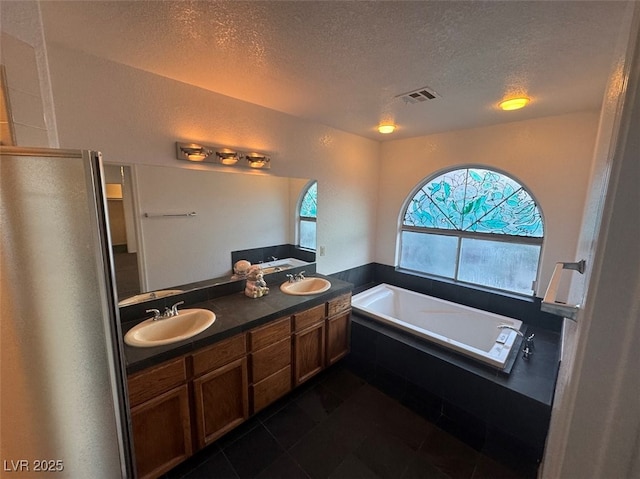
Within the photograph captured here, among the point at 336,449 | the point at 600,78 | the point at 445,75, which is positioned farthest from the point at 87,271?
the point at 600,78

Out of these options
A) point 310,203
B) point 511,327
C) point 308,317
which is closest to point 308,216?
point 310,203

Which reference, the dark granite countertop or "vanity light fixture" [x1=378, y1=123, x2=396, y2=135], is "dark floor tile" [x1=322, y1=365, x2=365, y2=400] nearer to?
the dark granite countertop

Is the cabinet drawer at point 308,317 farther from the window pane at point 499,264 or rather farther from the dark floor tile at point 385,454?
the window pane at point 499,264

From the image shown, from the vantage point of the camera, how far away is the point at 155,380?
4.67 ft

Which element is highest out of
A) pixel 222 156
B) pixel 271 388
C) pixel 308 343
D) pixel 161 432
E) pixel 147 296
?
pixel 222 156

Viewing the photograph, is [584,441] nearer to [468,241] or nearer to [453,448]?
[453,448]

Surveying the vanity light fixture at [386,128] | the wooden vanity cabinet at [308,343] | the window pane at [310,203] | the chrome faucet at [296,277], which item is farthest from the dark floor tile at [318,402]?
the vanity light fixture at [386,128]

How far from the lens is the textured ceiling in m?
1.12

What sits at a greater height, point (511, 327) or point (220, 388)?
point (511, 327)

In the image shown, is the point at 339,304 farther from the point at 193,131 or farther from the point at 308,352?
the point at 193,131

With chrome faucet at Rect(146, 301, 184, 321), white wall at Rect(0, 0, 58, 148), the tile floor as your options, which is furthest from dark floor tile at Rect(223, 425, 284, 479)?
white wall at Rect(0, 0, 58, 148)

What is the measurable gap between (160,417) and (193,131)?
1908mm

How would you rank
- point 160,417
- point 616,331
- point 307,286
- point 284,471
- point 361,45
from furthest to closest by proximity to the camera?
point 307,286 → point 284,471 → point 160,417 → point 361,45 → point 616,331

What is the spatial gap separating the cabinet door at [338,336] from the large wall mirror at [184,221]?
98 centimetres
